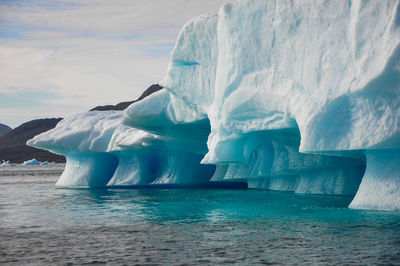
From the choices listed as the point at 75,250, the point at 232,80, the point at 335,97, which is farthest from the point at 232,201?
the point at 75,250

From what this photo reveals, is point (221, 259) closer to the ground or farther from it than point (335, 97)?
closer to the ground

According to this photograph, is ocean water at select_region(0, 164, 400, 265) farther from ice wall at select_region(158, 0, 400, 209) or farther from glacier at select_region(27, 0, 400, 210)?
ice wall at select_region(158, 0, 400, 209)

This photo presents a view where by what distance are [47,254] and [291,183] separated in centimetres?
1324

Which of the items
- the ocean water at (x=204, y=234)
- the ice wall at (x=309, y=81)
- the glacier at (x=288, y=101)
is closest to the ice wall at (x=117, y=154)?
the glacier at (x=288, y=101)

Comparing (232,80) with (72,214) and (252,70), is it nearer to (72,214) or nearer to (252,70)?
(252,70)

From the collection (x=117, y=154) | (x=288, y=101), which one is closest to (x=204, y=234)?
(x=288, y=101)

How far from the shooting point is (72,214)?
14.6m

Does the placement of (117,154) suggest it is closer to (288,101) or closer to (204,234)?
(288,101)

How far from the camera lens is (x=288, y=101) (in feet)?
44.2

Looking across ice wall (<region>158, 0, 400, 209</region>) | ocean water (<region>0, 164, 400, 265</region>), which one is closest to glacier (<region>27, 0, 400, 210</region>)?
ice wall (<region>158, 0, 400, 209</region>)

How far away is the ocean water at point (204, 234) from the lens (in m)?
8.43

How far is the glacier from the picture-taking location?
11.4m

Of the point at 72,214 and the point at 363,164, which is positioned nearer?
the point at 72,214

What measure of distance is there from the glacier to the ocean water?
1.38 metres
